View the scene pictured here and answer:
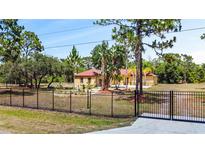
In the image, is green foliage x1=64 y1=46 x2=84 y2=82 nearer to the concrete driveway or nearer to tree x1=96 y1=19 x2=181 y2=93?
tree x1=96 y1=19 x2=181 y2=93

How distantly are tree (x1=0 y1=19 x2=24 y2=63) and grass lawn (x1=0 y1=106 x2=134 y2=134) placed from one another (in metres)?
11.3

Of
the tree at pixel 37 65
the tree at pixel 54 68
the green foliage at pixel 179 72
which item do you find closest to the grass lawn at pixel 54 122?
the tree at pixel 37 65

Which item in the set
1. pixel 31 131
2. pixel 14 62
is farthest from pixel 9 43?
pixel 31 131

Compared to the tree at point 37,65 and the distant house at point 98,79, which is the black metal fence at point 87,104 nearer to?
the tree at point 37,65

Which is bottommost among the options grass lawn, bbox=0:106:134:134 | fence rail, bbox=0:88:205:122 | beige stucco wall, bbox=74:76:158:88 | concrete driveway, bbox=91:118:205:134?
grass lawn, bbox=0:106:134:134

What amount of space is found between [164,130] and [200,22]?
7.46 metres

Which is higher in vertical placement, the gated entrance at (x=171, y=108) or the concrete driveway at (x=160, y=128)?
the gated entrance at (x=171, y=108)

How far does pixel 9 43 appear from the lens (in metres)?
23.4

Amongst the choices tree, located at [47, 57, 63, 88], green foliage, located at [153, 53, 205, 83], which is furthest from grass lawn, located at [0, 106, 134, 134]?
green foliage, located at [153, 53, 205, 83]

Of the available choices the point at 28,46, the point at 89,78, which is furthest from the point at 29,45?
the point at 89,78

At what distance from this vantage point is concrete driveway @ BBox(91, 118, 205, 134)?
8.27 metres

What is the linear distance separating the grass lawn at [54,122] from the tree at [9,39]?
1132 cm

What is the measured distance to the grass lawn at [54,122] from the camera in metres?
9.04
